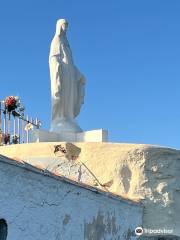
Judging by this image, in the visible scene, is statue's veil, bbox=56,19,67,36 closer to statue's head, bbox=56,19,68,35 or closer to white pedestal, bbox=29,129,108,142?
statue's head, bbox=56,19,68,35

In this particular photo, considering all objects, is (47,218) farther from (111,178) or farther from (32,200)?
(111,178)

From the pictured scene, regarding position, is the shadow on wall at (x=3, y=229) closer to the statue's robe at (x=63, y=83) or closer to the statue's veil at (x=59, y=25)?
the statue's robe at (x=63, y=83)

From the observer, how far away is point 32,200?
7703 mm

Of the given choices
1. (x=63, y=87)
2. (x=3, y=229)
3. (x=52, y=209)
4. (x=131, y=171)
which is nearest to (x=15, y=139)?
(x=63, y=87)

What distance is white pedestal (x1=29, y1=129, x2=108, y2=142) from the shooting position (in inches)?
579

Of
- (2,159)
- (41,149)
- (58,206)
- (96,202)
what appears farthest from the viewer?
(41,149)

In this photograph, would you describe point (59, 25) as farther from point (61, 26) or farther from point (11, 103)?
point (11, 103)

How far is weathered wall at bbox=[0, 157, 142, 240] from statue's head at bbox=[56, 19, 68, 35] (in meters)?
6.34

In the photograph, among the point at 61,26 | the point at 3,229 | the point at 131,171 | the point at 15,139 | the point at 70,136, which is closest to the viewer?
the point at 3,229

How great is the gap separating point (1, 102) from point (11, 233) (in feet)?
36.3

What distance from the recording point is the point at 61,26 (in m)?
16.1

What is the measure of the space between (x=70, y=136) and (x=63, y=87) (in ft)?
4.33

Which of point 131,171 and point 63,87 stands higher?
point 63,87

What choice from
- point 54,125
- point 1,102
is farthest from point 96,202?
point 1,102
